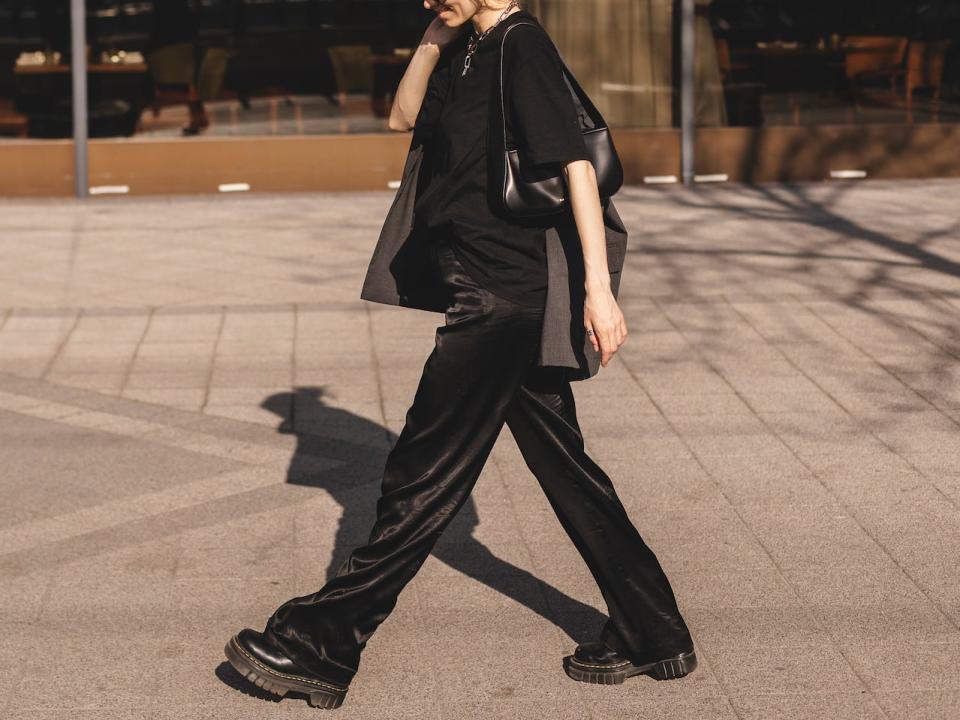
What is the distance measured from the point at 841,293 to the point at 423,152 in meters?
5.47

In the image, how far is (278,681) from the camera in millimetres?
3961

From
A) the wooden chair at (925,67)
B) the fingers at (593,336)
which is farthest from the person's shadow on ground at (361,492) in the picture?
the wooden chair at (925,67)

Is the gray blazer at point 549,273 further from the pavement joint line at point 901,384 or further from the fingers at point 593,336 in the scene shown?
the pavement joint line at point 901,384

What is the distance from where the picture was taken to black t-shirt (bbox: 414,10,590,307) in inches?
146

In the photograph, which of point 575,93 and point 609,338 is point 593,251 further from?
point 575,93

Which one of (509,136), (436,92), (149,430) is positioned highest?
(436,92)

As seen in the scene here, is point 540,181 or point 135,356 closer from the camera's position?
point 540,181

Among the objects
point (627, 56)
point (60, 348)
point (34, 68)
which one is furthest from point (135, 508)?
point (627, 56)

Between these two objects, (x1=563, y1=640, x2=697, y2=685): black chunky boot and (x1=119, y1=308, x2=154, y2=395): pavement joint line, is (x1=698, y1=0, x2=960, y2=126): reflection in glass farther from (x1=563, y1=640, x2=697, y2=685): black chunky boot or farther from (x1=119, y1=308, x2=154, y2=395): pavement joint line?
(x1=563, y1=640, x2=697, y2=685): black chunky boot

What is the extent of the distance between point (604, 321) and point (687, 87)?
419 inches

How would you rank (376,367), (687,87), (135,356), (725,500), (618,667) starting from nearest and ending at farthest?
(618,667), (725,500), (376,367), (135,356), (687,87)

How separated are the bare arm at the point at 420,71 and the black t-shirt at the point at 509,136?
0.06 meters

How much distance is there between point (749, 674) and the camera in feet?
13.8

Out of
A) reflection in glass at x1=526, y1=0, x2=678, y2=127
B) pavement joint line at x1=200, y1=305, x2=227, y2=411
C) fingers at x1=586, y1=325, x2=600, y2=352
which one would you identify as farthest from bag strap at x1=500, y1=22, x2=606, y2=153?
reflection in glass at x1=526, y1=0, x2=678, y2=127
